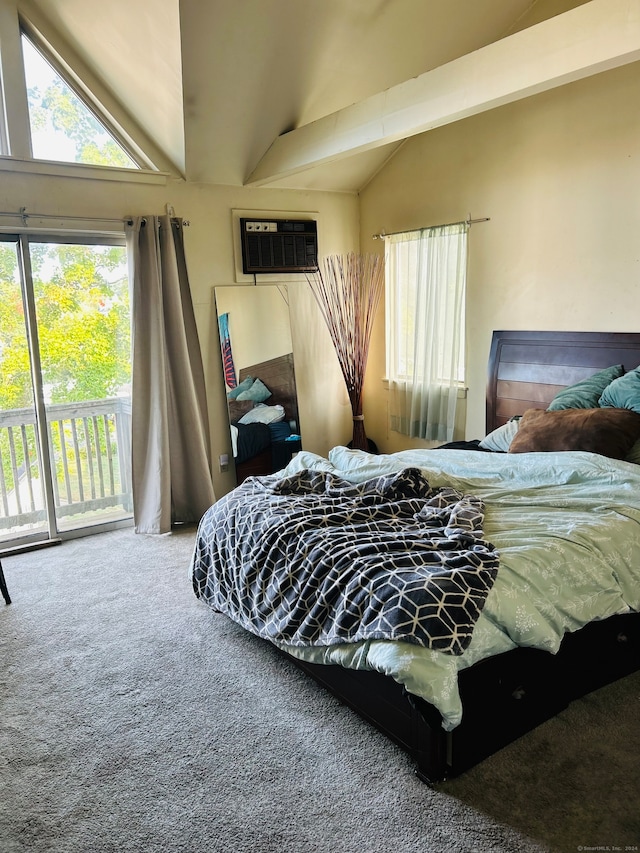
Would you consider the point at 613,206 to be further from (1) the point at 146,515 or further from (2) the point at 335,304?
(1) the point at 146,515

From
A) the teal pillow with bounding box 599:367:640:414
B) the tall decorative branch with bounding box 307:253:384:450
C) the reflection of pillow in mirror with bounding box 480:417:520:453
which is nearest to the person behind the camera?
the teal pillow with bounding box 599:367:640:414

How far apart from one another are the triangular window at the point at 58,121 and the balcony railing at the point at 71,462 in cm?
157

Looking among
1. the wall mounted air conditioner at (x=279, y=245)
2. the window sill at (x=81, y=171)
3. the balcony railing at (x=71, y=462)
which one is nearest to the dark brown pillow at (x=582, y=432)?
the wall mounted air conditioner at (x=279, y=245)

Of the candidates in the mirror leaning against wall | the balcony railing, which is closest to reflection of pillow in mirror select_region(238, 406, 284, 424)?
the mirror leaning against wall

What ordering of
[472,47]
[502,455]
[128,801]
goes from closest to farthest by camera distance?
1. [128,801]
2. [502,455]
3. [472,47]

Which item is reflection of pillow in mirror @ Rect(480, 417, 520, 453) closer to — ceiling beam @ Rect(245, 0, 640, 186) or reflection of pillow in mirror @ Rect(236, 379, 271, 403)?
ceiling beam @ Rect(245, 0, 640, 186)

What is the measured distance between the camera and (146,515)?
4332 mm

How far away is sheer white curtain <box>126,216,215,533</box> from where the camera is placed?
4.18 meters

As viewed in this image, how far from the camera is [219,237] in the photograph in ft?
14.9

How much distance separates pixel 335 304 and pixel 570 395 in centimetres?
222

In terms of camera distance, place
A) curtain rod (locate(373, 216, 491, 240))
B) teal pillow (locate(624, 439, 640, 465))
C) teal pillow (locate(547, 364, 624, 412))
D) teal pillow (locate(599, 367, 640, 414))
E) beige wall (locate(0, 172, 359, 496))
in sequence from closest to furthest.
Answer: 1. teal pillow (locate(624, 439, 640, 465))
2. teal pillow (locate(599, 367, 640, 414))
3. teal pillow (locate(547, 364, 624, 412))
4. beige wall (locate(0, 172, 359, 496))
5. curtain rod (locate(373, 216, 491, 240))

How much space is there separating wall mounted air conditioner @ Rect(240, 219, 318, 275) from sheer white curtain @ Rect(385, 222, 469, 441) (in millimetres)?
610

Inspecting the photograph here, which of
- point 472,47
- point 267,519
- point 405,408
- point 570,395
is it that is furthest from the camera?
point 405,408

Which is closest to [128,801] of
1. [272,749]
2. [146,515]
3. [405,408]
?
[272,749]
